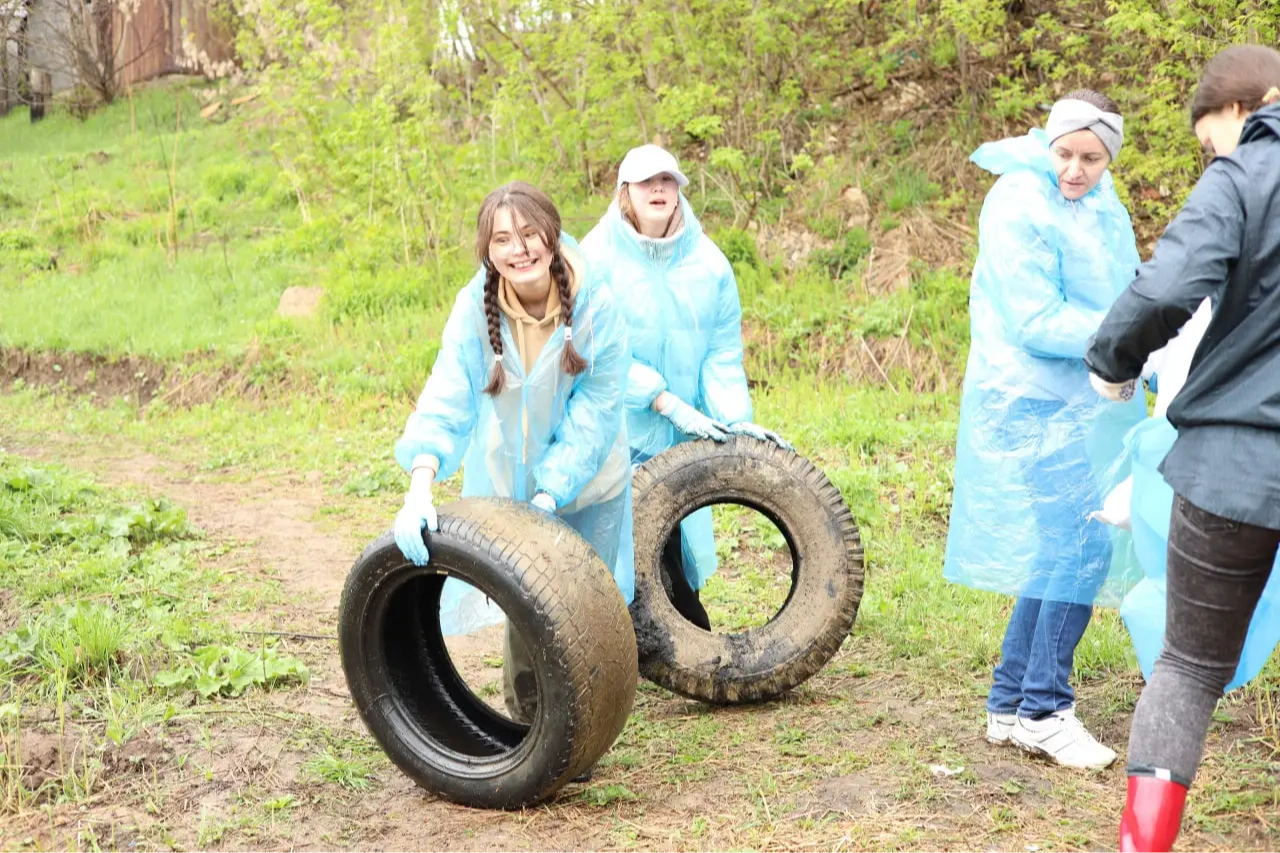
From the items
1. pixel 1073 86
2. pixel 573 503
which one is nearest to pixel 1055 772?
pixel 573 503

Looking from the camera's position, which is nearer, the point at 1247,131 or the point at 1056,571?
the point at 1247,131

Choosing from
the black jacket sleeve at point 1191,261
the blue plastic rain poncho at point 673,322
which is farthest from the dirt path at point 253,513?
the black jacket sleeve at point 1191,261

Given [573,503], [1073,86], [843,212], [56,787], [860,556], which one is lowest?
[56,787]

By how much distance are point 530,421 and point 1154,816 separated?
1918mm

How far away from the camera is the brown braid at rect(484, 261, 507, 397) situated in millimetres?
3490

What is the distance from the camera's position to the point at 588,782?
3.70m

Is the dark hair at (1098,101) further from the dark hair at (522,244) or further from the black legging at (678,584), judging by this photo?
the black legging at (678,584)

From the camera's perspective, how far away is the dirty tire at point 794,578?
4273 mm

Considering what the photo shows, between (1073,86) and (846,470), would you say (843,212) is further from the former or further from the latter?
(846,470)

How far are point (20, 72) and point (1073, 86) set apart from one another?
17.2m

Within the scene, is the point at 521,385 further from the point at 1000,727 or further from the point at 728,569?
the point at 728,569

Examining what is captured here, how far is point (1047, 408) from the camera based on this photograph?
143 inches

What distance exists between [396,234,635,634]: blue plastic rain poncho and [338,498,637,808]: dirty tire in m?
0.19

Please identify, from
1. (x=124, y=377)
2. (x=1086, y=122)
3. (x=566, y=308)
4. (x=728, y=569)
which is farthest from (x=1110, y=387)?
(x=124, y=377)
